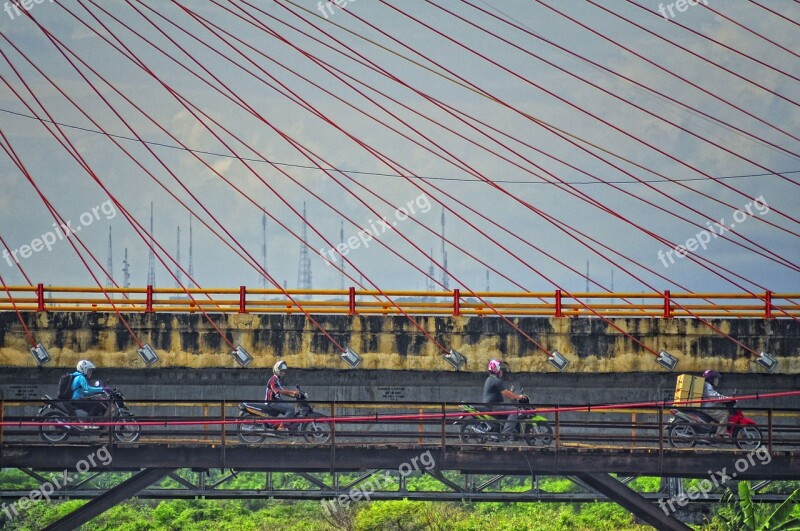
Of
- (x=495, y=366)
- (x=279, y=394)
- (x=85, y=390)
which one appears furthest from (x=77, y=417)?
(x=495, y=366)

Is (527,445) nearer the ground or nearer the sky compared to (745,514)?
nearer the sky

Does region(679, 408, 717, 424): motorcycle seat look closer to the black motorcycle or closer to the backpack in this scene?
the black motorcycle

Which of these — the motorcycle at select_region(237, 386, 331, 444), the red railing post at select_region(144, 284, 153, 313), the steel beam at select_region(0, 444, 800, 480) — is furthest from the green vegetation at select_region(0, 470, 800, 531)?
the steel beam at select_region(0, 444, 800, 480)

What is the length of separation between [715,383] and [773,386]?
8.06m

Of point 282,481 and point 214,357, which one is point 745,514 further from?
point 282,481

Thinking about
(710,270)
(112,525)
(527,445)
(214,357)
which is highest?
(710,270)

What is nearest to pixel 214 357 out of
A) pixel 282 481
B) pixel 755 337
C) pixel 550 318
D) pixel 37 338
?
pixel 37 338

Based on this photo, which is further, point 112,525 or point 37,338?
point 112,525

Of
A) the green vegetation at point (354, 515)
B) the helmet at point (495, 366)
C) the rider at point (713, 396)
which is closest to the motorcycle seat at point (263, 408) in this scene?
the helmet at point (495, 366)

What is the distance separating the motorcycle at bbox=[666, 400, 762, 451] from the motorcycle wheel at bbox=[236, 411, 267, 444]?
8.20 meters

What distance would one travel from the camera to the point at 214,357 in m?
30.9

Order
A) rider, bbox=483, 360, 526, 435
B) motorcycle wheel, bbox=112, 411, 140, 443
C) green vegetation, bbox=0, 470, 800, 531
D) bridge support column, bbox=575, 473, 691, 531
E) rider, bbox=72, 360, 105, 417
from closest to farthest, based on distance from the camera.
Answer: bridge support column, bbox=575, 473, 691, 531, rider, bbox=483, 360, 526, 435, motorcycle wheel, bbox=112, 411, 140, 443, rider, bbox=72, 360, 105, 417, green vegetation, bbox=0, 470, 800, 531

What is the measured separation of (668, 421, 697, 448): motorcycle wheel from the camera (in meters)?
22.1

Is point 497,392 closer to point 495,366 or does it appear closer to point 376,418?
point 495,366
